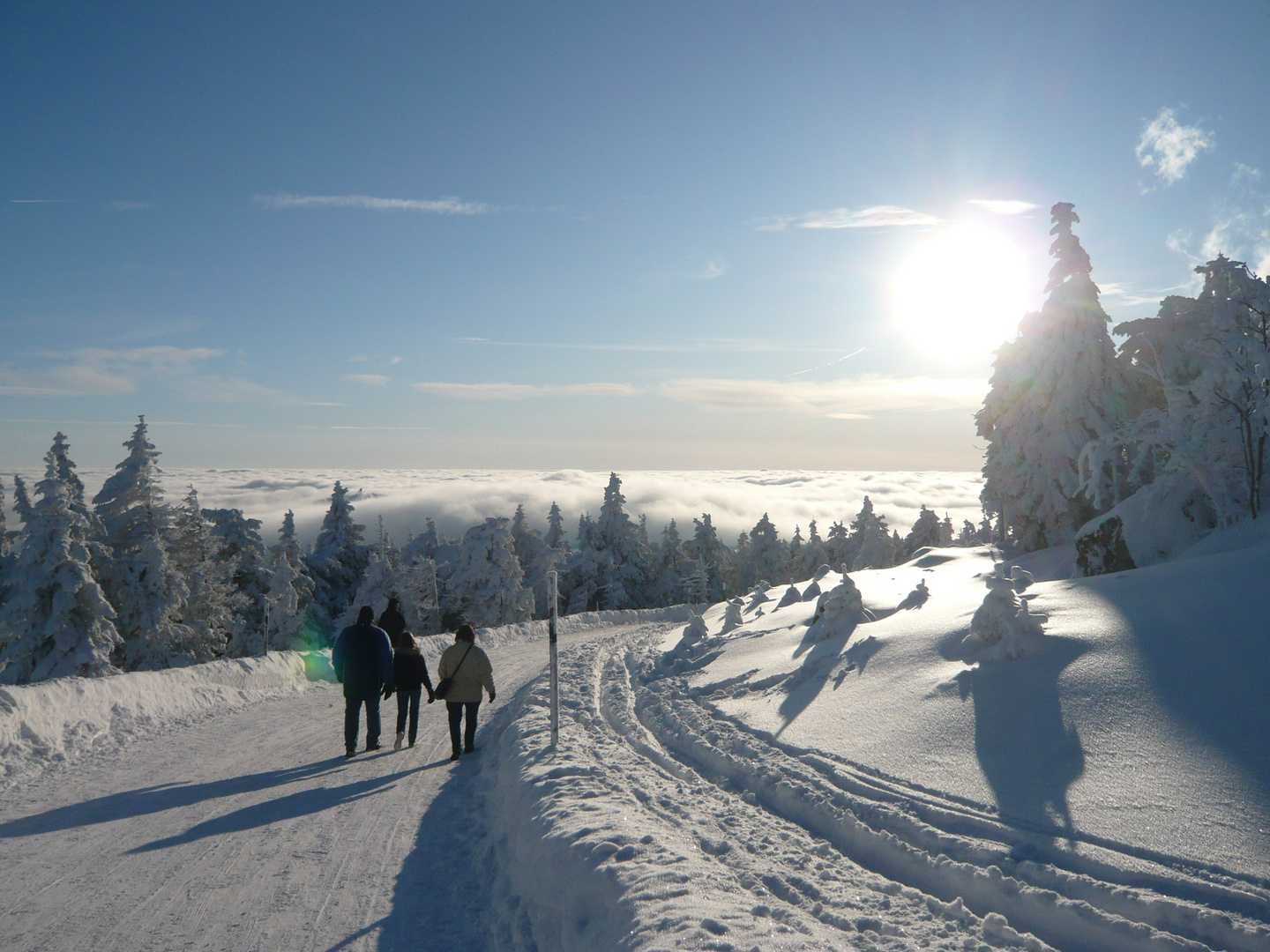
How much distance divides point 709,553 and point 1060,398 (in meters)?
45.4

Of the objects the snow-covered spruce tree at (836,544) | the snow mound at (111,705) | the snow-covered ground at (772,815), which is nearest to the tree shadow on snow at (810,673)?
the snow-covered ground at (772,815)

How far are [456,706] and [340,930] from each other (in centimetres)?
464

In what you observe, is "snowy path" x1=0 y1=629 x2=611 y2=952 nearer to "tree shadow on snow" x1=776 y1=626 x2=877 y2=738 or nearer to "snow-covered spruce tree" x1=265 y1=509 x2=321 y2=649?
"tree shadow on snow" x1=776 y1=626 x2=877 y2=738

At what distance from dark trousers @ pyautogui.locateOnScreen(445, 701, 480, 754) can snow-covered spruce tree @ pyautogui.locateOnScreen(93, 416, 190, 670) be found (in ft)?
79.0

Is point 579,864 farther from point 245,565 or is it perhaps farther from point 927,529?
point 927,529

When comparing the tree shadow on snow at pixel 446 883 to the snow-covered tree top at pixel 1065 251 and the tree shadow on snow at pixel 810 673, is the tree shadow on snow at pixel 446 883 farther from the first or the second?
Answer: the snow-covered tree top at pixel 1065 251

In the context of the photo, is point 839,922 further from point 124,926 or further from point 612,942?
point 124,926

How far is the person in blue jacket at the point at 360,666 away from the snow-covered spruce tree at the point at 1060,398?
23794 millimetres

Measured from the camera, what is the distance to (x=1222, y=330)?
16.4 m

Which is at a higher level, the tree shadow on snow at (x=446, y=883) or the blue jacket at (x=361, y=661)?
the blue jacket at (x=361, y=661)

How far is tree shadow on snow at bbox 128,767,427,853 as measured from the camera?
6105 millimetres

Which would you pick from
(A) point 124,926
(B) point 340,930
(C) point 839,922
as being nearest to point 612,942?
(C) point 839,922

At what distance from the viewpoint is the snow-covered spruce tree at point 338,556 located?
4822cm

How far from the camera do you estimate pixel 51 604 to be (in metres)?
23.2
